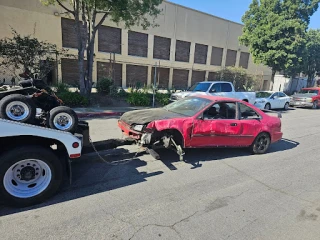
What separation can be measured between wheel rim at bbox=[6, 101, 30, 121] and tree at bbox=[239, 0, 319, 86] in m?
20.5

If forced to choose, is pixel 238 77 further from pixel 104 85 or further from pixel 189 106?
pixel 189 106

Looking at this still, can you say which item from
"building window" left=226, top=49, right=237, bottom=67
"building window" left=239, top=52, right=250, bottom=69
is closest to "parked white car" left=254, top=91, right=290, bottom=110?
"building window" left=226, top=49, right=237, bottom=67

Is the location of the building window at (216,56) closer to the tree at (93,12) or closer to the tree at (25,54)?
the tree at (93,12)

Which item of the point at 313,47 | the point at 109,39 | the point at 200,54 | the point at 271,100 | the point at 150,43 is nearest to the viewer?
the point at 271,100

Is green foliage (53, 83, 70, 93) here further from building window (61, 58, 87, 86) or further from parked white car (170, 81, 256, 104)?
building window (61, 58, 87, 86)

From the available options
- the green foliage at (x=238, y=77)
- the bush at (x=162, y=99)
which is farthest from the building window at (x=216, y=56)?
the bush at (x=162, y=99)

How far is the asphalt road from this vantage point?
8.45 feet

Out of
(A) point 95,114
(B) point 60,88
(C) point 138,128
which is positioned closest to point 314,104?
(A) point 95,114

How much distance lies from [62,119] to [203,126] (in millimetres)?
2908

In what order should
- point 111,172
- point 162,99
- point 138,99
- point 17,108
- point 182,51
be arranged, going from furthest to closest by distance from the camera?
point 182,51 < point 162,99 < point 138,99 < point 111,172 < point 17,108

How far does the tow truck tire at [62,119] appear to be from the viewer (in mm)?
3273

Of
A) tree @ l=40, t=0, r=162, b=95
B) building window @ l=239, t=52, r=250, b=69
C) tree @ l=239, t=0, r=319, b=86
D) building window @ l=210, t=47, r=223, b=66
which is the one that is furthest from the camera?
building window @ l=239, t=52, r=250, b=69

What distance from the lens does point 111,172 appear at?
158 inches

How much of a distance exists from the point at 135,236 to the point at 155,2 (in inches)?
460
